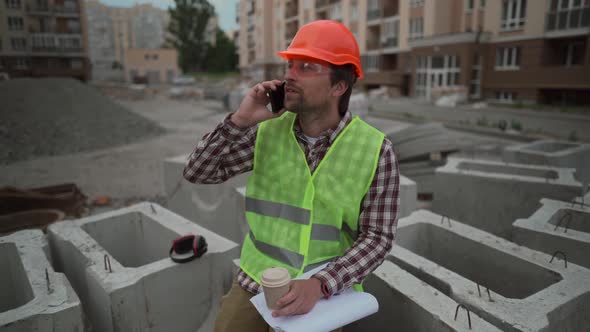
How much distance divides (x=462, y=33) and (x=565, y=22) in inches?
233

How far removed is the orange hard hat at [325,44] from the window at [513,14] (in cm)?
2582

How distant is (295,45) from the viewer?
2.00 metres

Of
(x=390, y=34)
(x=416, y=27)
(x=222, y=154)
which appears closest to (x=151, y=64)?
(x=390, y=34)

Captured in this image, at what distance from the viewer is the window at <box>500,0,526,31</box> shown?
23062 mm

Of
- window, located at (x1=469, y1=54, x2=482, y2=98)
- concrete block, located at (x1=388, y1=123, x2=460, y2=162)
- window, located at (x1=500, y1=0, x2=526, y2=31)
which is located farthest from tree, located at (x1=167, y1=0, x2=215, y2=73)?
concrete block, located at (x1=388, y1=123, x2=460, y2=162)

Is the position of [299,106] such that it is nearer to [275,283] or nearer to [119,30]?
[275,283]

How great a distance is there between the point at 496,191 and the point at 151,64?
65.5m

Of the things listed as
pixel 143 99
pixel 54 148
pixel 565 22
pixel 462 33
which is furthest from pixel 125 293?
pixel 143 99

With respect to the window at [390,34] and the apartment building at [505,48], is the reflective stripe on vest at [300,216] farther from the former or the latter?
the window at [390,34]

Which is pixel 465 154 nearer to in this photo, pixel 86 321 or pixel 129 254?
pixel 129 254

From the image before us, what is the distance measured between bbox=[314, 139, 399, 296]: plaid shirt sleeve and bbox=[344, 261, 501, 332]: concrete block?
1.34 feet

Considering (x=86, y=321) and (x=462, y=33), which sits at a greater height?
(x=462, y=33)

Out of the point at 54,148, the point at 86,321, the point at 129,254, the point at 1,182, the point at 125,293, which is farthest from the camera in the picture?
the point at 54,148

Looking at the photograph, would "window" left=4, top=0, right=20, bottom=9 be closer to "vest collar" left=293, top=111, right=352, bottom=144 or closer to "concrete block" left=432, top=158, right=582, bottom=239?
"concrete block" left=432, top=158, right=582, bottom=239
